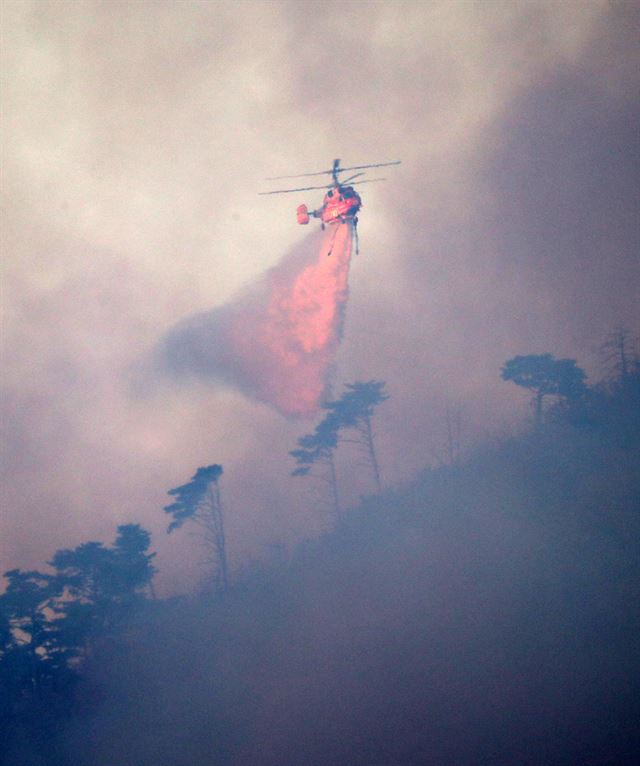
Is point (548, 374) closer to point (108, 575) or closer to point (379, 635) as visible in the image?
point (379, 635)

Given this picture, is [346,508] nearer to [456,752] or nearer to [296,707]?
[296,707]

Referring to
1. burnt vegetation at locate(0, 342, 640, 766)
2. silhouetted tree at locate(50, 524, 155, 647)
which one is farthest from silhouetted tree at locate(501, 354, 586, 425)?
silhouetted tree at locate(50, 524, 155, 647)

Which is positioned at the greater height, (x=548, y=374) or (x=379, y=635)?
(x=548, y=374)

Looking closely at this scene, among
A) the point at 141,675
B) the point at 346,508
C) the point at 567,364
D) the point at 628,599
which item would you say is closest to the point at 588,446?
the point at 567,364

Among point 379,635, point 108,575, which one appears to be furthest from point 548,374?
point 108,575

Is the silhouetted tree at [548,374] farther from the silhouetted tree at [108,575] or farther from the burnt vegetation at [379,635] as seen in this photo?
the silhouetted tree at [108,575]

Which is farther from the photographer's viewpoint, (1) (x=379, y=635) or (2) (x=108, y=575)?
(2) (x=108, y=575)
